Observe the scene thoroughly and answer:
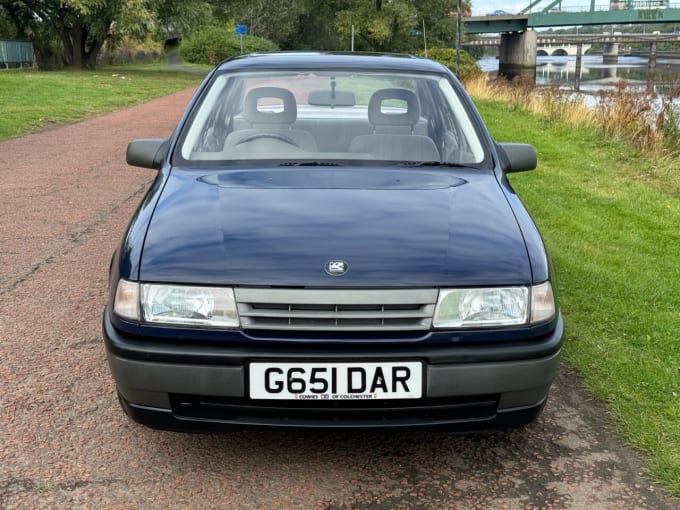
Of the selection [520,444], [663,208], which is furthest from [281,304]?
[663,208]

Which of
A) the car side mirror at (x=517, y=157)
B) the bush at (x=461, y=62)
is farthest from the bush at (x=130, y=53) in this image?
the car side mirror at (x=517, y=157)

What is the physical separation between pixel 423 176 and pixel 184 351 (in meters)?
1.44

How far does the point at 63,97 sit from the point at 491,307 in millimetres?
20674

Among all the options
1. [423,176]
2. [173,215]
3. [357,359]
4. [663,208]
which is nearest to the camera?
[357,359]

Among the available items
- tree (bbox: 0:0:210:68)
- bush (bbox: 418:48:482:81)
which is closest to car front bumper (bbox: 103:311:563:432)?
bush (bbox: 418:48:482:81)

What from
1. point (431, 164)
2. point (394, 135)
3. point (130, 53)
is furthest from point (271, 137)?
point (130, 53)

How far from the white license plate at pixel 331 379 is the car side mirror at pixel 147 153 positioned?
1.68 meters

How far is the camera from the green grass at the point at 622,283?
3344mm

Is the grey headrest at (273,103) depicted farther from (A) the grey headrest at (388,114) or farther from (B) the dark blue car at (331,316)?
(B) the dark blue car at (331,316)

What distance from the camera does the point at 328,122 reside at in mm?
4285

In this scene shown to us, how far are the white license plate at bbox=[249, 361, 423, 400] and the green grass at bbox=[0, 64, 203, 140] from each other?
11.9m

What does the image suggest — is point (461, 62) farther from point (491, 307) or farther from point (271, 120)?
point (491, 307)

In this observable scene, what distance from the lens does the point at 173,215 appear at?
2957mm

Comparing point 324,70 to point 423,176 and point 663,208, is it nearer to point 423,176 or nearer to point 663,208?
point 423,176
